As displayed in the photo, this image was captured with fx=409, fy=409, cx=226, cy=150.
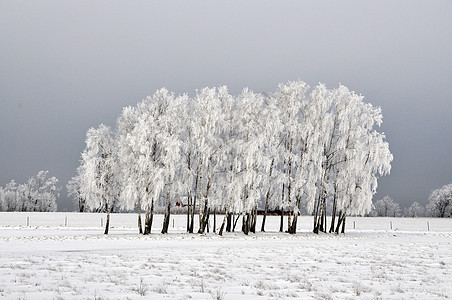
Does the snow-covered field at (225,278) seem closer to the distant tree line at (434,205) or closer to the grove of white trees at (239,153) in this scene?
the grove of white trees at (239,153)

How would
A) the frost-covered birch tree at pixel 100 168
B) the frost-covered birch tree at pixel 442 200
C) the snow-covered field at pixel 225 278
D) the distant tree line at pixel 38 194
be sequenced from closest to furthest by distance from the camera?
the snow-covered field at pixel 225 278 < the frost-covered birch tree at pixel 100 168 < the distant tree line at pixel 38 194 < the frost-covered birch tree at pixel 442 200

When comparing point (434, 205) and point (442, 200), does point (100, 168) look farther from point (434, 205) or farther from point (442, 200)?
point (434, 205)

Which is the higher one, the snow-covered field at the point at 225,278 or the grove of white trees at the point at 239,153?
the grove of white trees at the point at 239,153

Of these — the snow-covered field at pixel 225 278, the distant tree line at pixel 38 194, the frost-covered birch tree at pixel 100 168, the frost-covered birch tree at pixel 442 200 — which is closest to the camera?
the snow-covered field at pixel 225 278

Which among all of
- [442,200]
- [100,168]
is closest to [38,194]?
[100,168]

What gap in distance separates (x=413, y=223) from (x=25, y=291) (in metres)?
62.7

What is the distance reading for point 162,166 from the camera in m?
35.1

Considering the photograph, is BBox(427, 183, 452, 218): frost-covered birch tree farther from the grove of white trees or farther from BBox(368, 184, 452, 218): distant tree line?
the grove of white trees

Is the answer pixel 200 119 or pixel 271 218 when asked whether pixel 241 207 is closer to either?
pixel 200 119

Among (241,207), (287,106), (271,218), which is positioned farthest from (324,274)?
(271,218)

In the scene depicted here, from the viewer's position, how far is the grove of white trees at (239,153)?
33812 millimetres

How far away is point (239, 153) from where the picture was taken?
34938 millimetres

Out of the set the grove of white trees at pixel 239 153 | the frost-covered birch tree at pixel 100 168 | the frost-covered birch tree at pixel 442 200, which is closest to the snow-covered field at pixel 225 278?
the grove of white trees at pixel 239 153

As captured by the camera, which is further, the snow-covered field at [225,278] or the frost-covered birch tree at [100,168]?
the frost-covered birch tree at [100,168]
